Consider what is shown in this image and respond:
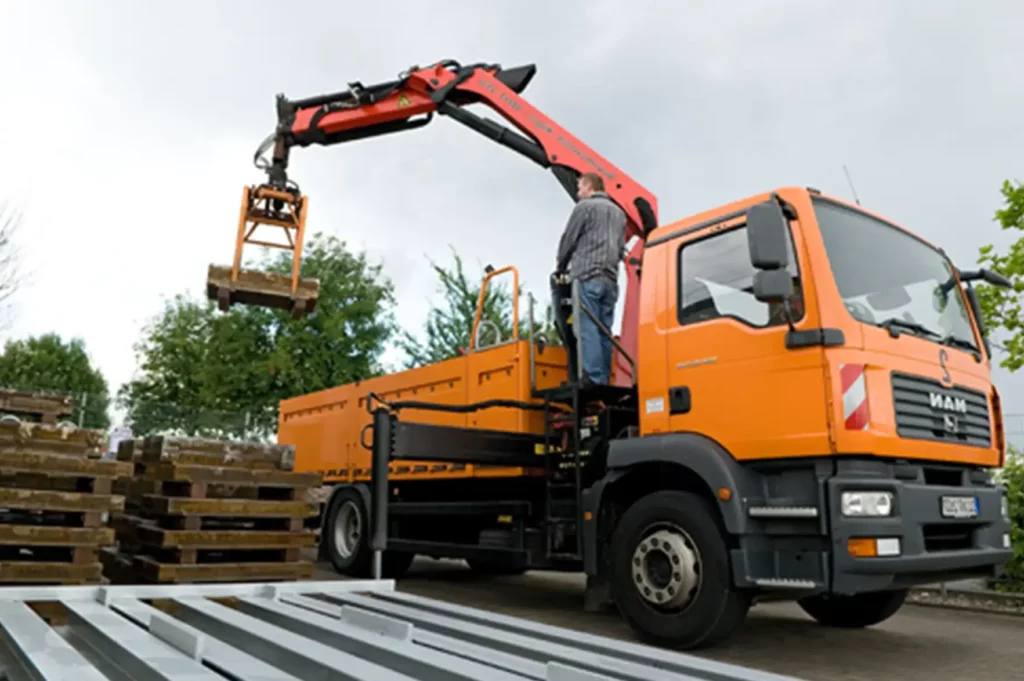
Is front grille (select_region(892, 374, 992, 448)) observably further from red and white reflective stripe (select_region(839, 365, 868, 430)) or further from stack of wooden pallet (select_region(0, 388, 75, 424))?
stack of wooden pallet (select_region(0, 388, 75, 424))

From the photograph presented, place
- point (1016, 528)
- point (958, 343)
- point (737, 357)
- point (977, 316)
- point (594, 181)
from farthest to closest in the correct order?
point (1016, 528) < point (594, 181) < point (977, 316) < point (958, 343) < point (737, 357)

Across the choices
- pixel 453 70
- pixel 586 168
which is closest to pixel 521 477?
pixel 586 168

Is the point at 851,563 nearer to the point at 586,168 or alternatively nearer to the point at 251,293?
the point at 586,168

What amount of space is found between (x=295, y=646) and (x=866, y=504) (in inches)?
141

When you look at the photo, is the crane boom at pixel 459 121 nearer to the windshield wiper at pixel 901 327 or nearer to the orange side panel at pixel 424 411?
the orange side panel at pixel 424 411

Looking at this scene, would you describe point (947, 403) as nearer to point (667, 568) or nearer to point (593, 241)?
point (667, 568)

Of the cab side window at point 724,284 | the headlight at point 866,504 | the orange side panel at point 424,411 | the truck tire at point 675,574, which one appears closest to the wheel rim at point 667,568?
the truck tire at point 675,574

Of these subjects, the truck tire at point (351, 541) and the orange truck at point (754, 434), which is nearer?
the orange truck at point (754, 434)

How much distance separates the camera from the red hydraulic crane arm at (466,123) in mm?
8336

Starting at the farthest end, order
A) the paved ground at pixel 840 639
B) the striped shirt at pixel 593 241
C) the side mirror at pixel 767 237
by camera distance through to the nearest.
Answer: the striped shirt at pixel 593 241 → the paved ground at pixel 840 639 → the side mirror at pixel 767 237

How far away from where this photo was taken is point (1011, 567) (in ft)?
28.4

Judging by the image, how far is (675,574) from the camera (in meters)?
5.55

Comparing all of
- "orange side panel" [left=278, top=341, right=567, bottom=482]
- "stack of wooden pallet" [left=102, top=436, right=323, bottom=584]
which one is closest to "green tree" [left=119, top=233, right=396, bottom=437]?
"orange side panel" [left=278, top=341, right=567, bottom=482]

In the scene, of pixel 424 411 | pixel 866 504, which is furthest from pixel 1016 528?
pixel 424 411
